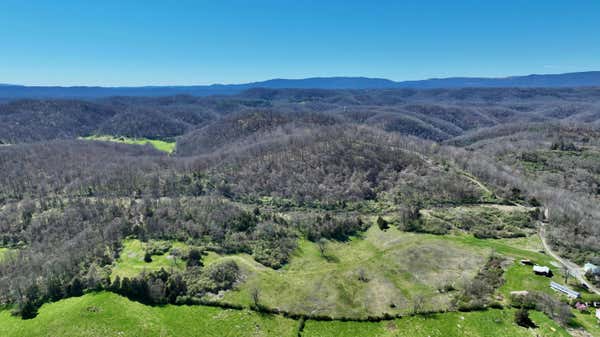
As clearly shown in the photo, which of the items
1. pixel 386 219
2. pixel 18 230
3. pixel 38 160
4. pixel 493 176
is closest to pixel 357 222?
pixel 386 219

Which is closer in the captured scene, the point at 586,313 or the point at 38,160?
the point at 586,313

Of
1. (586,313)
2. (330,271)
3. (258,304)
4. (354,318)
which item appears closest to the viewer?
(586,313)

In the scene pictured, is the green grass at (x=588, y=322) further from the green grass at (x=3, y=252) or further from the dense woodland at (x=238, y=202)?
the green grass at (x=3, y=252)

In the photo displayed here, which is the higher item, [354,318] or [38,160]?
[38,160]

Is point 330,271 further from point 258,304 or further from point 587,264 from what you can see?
point 587,264

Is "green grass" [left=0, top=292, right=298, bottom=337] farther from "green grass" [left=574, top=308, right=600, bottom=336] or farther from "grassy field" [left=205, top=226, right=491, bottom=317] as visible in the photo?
"green grass" [left=574, top=308, right=600, bottom=336]

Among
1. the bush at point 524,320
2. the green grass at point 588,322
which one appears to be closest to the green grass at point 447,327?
the bush at point 524,320

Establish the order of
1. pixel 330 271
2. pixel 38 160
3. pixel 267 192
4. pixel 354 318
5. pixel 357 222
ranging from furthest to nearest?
pixel 38 160 → pixel 267 192 → pixel 357 222 → pixel 330 271 → pixel 354 318
